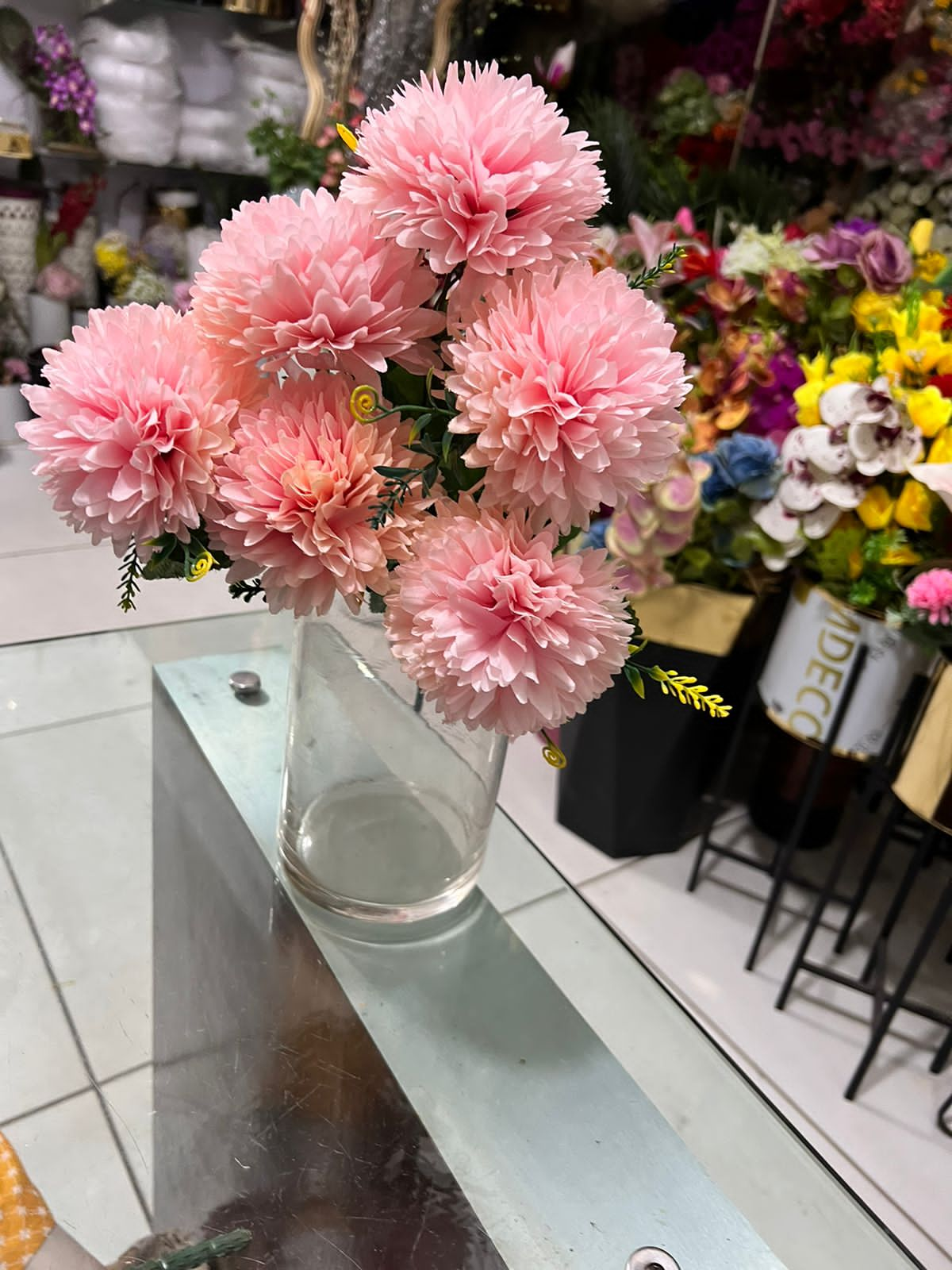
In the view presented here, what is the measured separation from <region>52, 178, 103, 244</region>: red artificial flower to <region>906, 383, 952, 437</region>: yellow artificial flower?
2299 millimetres

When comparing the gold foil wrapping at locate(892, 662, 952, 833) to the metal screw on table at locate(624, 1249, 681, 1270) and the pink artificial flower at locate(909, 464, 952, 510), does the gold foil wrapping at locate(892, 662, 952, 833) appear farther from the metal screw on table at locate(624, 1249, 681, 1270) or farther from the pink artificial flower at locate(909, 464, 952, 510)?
the metal screw on table at locate(624, 1249, 681, 1270)

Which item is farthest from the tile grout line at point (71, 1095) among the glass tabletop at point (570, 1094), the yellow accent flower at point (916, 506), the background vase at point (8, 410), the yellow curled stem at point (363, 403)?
the background vase at point (8, 410)

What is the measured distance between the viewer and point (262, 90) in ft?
8.46

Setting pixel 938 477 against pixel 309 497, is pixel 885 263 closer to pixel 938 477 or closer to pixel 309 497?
pixel 938 477

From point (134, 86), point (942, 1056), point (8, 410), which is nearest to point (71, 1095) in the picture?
point (942, 1056)

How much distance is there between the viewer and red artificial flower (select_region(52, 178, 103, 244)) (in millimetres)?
2453

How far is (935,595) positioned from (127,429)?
831 mm

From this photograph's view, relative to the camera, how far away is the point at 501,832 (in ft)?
2.48

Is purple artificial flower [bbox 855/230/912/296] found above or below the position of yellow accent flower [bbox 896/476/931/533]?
above

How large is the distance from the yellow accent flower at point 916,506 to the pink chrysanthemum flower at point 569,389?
75 cm

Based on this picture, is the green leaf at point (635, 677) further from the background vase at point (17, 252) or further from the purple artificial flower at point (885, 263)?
the background vase at point (17, 252)

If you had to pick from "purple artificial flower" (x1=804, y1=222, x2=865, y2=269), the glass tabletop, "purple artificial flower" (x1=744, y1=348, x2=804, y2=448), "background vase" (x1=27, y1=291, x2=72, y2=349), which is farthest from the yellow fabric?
"background vase" (x1=27, y1=291, x2=72, y2=349)

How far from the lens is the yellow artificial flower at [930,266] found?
1154 millimetres

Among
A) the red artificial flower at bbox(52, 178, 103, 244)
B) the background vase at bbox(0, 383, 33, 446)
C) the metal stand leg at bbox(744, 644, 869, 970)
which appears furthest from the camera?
the red artificial flower at bbox(52, 178, 103, 244)
